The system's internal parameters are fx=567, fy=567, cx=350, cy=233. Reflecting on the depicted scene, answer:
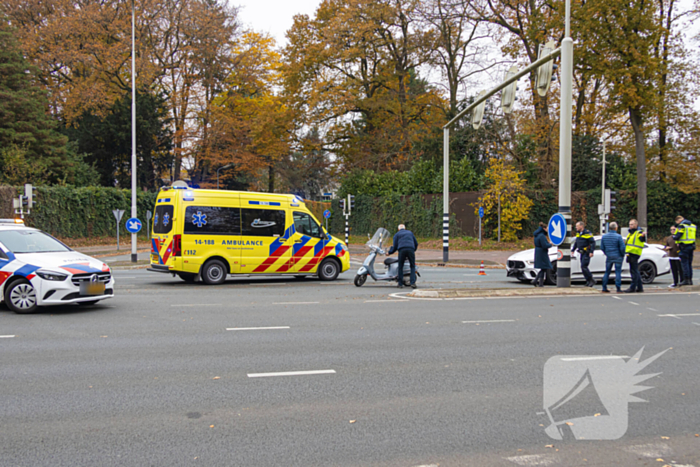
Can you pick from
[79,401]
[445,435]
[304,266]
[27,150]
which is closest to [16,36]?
[27,150]

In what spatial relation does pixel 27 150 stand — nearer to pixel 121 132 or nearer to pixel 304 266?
pixel 121 132

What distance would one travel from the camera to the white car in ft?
53.5

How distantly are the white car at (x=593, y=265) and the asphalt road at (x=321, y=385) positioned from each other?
5.17 meters

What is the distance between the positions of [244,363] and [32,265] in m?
5.31

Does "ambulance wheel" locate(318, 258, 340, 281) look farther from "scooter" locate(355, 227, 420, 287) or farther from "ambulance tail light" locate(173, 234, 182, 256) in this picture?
"ambulance tail light" locate(173, 234, 182, 256)

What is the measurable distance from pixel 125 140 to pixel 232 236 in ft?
104

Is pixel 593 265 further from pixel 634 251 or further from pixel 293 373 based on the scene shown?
pixel 293 373

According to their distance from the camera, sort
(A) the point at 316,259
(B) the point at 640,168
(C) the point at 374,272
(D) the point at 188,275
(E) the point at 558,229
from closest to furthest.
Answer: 1. (E) the point at 558,229
2. (C) the point at 374,272
3. (D) the point at 188,275
4. (A) the point at 316,259
5. (B) the point at 640,168

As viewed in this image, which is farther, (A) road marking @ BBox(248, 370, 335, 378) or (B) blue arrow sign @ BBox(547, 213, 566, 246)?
(B) blue arrow sign @ BBox(547, 213, 566, 246)

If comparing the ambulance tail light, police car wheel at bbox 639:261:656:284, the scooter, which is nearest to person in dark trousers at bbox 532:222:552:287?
the scooter

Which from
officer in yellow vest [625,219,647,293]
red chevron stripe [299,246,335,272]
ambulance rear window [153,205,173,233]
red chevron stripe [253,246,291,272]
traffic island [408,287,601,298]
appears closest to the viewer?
traffic island [408,287,601,298]

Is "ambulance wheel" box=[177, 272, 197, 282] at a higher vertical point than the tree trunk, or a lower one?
lower

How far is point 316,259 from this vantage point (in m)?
16.7

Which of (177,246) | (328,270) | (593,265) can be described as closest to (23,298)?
(177,246)
